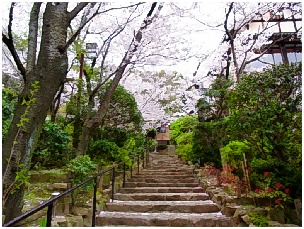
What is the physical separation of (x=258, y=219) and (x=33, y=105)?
2809 millimetres

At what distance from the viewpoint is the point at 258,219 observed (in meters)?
3.03

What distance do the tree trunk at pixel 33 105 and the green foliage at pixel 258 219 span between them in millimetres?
2583

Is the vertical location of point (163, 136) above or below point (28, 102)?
above

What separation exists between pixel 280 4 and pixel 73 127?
7268 millimetres

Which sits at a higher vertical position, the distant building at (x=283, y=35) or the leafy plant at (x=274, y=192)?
the distant building at (x=283, y=35)

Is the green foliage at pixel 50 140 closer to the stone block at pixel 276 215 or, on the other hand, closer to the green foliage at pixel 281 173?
A: the green foliage at pixel 281 173

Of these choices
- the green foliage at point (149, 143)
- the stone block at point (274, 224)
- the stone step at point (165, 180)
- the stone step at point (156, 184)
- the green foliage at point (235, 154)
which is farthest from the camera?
the green foliage at point (149, 143)

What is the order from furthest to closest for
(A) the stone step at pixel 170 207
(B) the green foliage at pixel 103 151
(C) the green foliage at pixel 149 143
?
(C) the green foliage at pixel 149 143
(B) the green foliage at pixel 103 151
(A) the stone step at pixel 170 207

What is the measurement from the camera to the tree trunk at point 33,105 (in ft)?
7.19

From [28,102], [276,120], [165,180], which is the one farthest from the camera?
[165,180]

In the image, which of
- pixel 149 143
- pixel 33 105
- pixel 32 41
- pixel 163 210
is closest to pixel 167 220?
pixel 163 210

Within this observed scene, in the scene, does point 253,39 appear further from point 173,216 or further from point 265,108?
point 173,216

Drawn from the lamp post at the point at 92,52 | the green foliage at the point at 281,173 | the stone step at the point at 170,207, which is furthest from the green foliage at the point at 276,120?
the lamp post at the point at 92,52

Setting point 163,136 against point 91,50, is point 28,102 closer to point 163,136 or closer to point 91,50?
point 91,50
